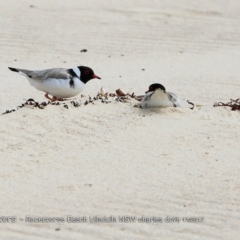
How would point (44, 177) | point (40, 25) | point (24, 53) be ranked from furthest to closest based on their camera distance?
point (40, 25) → point (24, 53) → point (44, 177)

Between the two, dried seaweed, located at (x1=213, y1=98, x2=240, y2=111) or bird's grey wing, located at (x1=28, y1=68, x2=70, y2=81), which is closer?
bird's grey wing, located at (x1=28, y1=68, x2=70, y2=81)

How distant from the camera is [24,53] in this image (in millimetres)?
11523

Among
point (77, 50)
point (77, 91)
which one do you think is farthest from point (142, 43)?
point (77, 91)

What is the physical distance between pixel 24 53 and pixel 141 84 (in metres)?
2.43

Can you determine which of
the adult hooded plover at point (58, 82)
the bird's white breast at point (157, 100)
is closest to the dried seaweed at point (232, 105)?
the bird's white breast at point (157, 100)

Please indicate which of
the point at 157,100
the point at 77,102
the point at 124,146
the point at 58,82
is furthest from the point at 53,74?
the point at 124,146

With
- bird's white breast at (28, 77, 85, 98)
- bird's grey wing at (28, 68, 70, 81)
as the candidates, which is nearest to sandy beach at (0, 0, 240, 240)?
bird's white breast at (28, 77, 85, 98)

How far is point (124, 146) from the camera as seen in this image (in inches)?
269

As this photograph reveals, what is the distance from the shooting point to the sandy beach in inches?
214

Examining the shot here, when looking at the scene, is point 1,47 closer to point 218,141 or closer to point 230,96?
point 230,96

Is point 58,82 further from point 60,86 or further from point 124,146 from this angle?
point 124,146

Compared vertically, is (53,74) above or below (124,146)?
above

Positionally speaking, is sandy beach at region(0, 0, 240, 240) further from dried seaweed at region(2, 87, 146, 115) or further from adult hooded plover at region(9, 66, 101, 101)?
adult hooded plover at region(9, 66, 101, 101)

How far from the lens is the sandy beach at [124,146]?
5.43m
